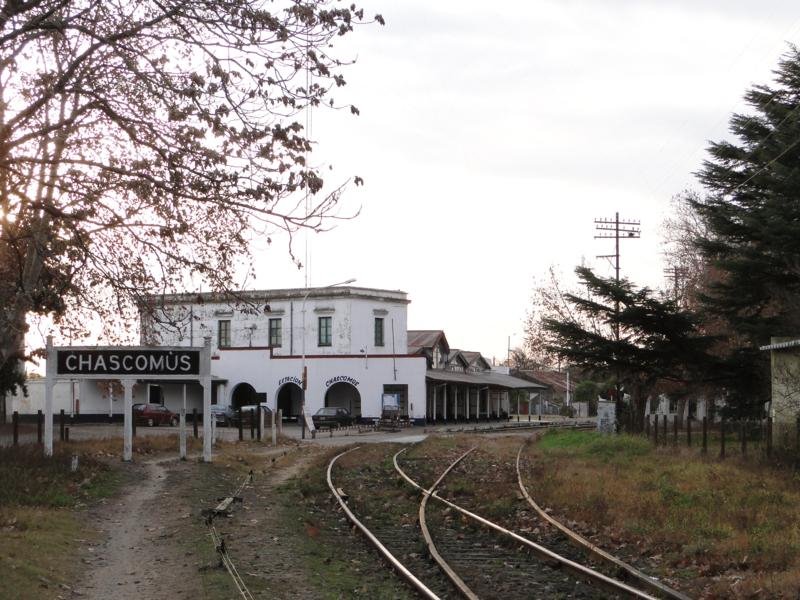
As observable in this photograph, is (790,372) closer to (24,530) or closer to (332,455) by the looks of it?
(332,455)

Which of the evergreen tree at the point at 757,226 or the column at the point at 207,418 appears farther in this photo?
the evergreen tree at the point at 757,226

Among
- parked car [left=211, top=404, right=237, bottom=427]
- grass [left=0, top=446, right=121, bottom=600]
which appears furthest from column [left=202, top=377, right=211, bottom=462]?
parked car [left=211, top=404, right=237, bottom=427]

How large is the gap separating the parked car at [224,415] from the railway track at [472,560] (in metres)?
39.2

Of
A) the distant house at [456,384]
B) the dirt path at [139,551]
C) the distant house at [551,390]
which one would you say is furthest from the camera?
the distant house at [551,390]

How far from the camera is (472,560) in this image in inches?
437

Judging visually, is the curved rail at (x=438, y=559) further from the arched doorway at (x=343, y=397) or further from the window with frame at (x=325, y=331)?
the window with frame at (x=325, y=331)

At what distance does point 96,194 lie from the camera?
38.1ft

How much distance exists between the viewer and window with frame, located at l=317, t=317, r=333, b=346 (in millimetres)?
64625

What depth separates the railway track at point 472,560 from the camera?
9.37m

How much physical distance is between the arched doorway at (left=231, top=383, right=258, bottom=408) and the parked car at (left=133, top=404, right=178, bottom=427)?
446 inches

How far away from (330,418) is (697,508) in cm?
4379

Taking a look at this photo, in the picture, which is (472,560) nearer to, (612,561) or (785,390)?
(612,561)

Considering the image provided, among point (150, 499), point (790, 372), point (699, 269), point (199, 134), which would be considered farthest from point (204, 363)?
point (699, 269)

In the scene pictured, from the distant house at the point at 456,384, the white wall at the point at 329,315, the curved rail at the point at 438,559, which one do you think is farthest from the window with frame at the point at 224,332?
the curved rail at the point at 438,559
